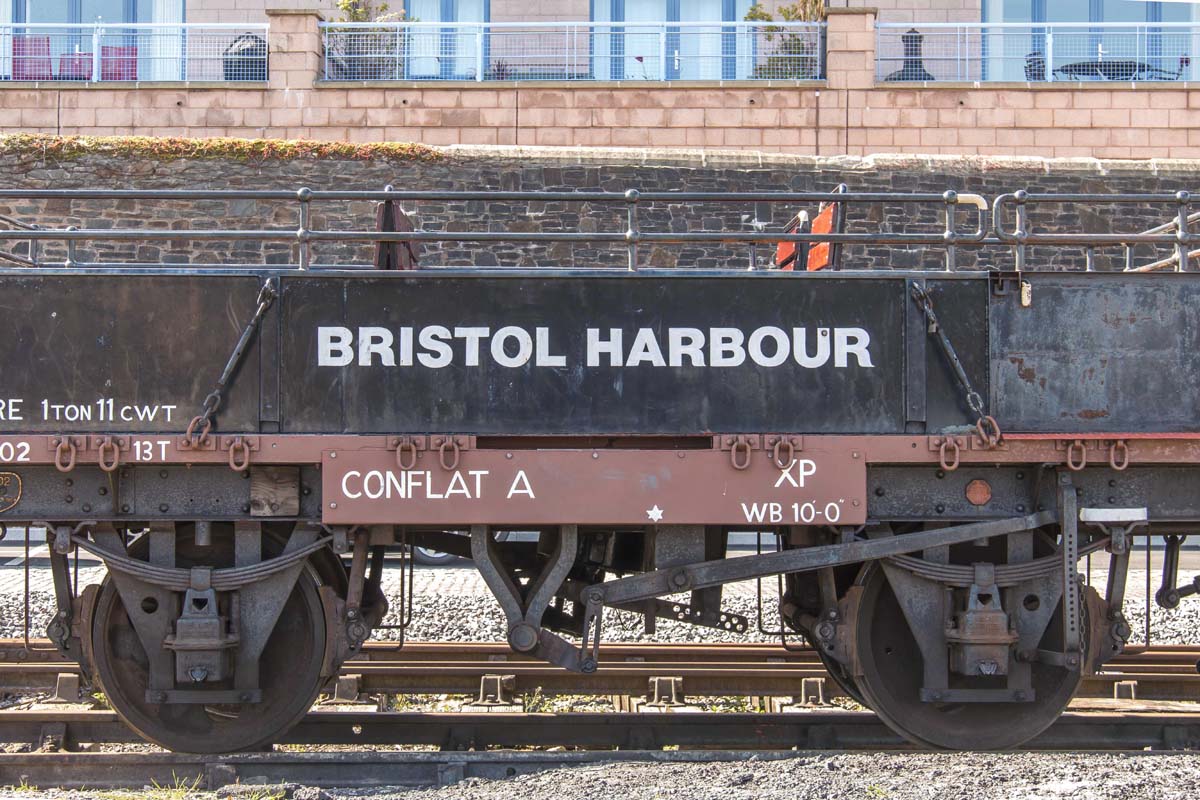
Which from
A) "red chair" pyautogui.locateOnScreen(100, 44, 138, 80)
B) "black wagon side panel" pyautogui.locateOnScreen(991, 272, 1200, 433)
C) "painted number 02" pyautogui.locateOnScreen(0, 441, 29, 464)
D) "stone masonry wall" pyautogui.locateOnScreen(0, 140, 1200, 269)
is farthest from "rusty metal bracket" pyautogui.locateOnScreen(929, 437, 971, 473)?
"red chair" pyautogui.locateOnScreen(100, 44, 138, 80)

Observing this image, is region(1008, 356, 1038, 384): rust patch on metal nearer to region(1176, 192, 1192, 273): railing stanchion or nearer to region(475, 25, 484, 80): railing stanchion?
region(1176, 192, 1192, 273): railing stanchion

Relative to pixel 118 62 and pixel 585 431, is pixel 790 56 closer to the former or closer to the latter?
pixel 118 62

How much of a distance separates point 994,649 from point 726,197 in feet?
8.56

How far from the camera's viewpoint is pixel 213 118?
18.6 metres

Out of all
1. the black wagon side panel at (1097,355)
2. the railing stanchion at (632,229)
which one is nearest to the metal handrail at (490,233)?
the railing stanchion at (632,229)

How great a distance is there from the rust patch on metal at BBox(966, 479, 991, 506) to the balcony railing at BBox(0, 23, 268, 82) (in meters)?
16.3

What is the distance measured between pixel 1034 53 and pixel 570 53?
7755 millimetres

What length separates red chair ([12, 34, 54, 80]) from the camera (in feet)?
62.5

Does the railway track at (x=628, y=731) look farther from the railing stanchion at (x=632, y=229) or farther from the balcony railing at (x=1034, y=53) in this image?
the balcony railing at (x=1034, y=53)

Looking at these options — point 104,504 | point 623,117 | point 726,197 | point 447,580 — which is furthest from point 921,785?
point 623,117

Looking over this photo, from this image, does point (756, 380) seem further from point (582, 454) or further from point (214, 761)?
point (214, 761)

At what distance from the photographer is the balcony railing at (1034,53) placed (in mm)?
18672

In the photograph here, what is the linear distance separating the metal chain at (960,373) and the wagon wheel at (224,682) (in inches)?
132

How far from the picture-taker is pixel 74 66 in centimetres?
1908
